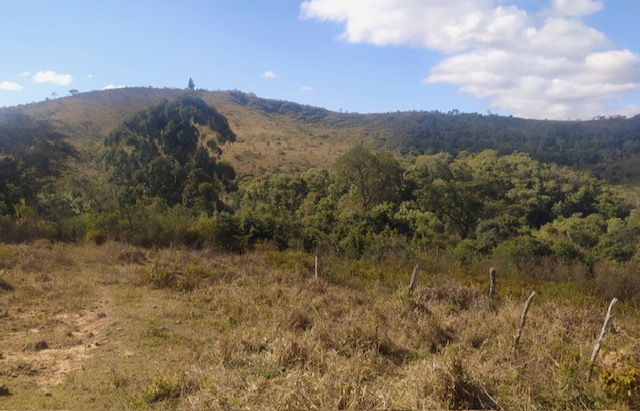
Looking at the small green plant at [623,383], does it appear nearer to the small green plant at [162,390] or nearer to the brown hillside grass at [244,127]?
the small green plant at [162,390]

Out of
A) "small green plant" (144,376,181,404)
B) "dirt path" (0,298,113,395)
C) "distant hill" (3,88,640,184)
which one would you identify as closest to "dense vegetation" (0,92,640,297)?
Result: "dirt path" (0,298,113,395)

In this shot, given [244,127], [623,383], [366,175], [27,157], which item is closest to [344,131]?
[244,127]

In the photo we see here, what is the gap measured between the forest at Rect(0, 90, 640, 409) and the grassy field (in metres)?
0.07

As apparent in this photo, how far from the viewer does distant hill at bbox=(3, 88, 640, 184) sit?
4928 centimetres

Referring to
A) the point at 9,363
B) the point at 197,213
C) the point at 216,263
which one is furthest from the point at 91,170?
the point at 9,363

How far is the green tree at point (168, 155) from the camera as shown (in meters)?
20.1

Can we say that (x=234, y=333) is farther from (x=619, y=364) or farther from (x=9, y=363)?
(x=619, y=364)

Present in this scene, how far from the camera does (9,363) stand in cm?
509

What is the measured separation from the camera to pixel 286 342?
16.2 feet

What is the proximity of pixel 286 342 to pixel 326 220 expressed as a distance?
1326 centimetres

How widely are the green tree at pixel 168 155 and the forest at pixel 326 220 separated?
0.07 metres

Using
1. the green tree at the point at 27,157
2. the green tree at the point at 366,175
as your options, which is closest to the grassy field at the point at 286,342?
the green tree at the point at 27,157

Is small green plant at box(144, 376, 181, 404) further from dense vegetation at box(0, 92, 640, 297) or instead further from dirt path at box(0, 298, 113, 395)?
dense vegetation at box(0, 92, 640, 297)

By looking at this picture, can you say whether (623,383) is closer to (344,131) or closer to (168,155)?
(168,155)
